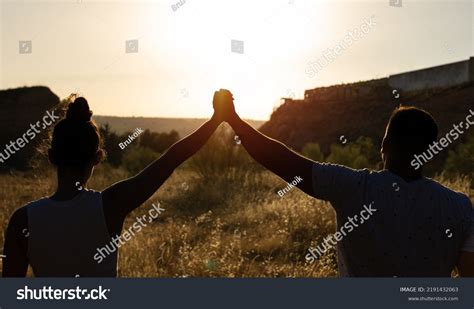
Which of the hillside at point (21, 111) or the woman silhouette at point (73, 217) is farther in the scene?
the hillside at point (21, 111)

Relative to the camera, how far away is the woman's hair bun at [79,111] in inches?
117

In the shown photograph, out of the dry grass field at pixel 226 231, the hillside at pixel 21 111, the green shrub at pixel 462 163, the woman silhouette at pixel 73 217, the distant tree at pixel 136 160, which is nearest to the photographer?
the woman silhouette at pixel 73 217

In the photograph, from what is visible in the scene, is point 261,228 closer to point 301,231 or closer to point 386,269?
point 301,231

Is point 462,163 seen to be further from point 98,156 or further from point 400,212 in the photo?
point 98,156

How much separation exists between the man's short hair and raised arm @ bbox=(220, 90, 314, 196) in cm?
39

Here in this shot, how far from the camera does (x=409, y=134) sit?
2826 millimetres

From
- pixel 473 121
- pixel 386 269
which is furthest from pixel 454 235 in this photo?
pixel 473 121

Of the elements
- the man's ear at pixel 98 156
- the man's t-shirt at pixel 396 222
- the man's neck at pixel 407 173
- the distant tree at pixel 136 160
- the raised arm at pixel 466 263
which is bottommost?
the distant tree at pixel 136 160

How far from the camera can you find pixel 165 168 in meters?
2.91

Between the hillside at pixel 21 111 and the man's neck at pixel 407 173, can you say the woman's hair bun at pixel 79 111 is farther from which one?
the hillside at pixel 21 111

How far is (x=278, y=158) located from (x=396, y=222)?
23.4 inches

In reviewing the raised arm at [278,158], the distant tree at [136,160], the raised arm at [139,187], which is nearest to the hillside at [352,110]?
the distant tree at [136,160]

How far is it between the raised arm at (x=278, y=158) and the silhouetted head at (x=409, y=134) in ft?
1.22

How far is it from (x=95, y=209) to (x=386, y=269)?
1248mm
